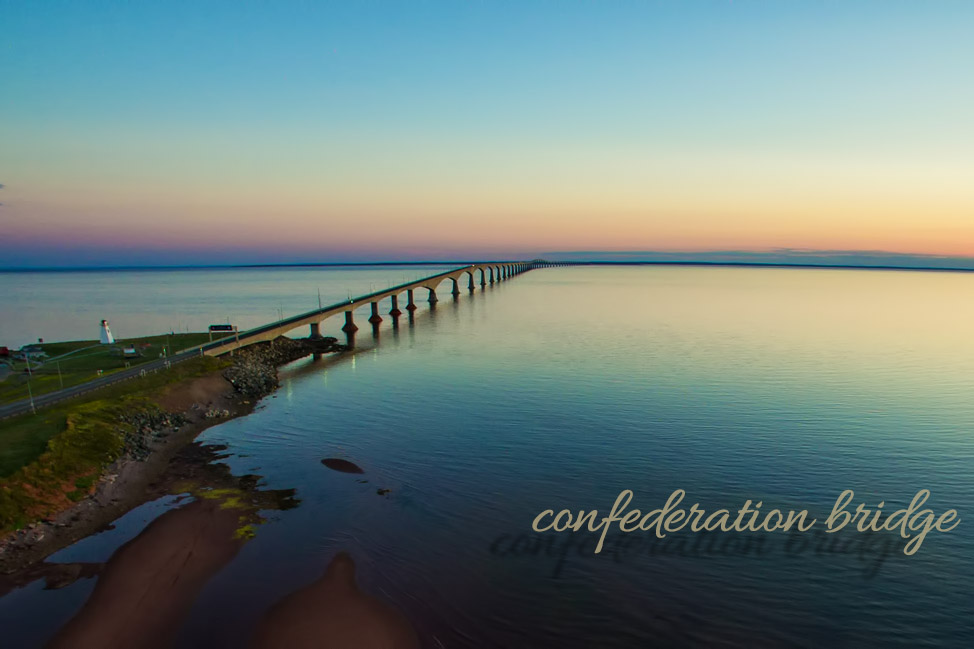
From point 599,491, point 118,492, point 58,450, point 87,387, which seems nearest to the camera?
point 599,491

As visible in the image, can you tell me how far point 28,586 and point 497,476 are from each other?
19991 mm

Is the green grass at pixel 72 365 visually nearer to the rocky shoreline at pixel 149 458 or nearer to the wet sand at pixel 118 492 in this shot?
the rocky shoreline at pixel 149 458

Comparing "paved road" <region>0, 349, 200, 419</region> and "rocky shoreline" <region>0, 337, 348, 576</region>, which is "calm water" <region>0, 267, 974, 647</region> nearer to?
"rocky shoreline" <region>0, 337, 348, 576</region>

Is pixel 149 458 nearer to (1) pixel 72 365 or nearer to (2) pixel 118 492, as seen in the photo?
(2) pixel 118 492

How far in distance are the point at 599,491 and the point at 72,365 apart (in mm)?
56090

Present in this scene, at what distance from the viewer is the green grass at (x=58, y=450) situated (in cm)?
2248

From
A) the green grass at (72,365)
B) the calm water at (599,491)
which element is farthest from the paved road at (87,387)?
the calm water at (599,491)

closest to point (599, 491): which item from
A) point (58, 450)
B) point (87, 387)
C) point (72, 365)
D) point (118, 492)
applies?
point (118, 492)

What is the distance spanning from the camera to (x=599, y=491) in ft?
83.6

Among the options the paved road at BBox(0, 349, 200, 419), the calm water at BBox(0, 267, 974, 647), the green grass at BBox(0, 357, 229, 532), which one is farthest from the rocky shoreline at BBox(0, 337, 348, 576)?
the paved road at BBox(0, 349, 200, 419)

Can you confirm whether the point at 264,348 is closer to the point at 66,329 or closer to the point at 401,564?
the point at 401,564

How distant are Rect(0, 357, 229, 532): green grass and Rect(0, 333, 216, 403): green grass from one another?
787cm

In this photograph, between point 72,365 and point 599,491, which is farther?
point 72,365

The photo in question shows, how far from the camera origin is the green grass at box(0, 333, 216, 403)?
4128cm
